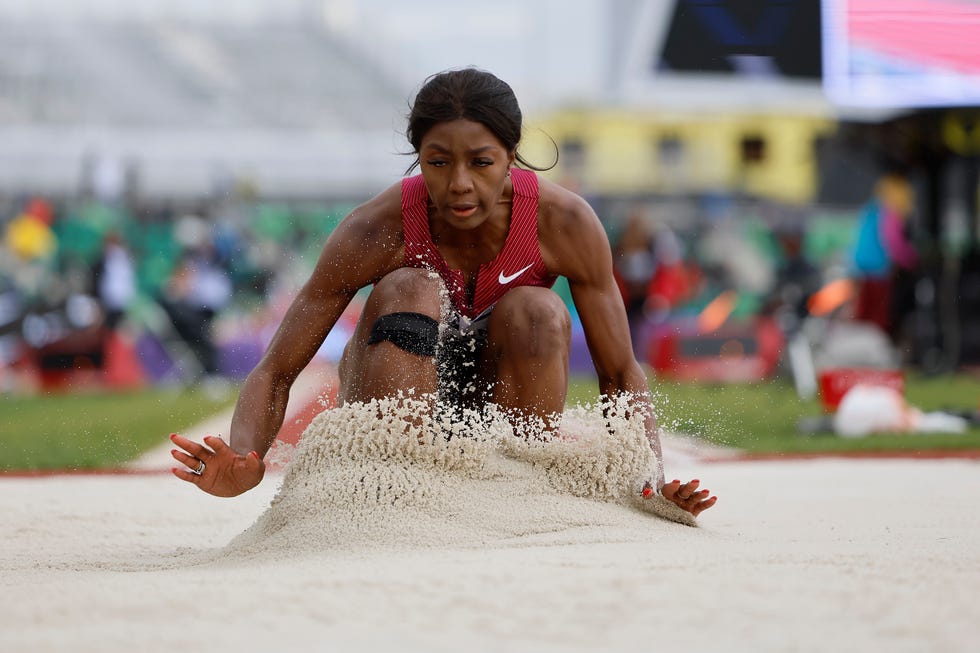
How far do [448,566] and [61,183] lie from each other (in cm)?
2461

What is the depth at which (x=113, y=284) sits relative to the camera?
40.7 ft

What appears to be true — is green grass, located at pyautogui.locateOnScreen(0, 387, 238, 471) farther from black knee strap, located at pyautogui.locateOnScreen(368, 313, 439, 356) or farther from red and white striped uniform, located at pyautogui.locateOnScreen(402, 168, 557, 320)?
black knee strap, located at pyautogui.locateOnScreen(368, 313, 439, 356)

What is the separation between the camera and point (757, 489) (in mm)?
4852

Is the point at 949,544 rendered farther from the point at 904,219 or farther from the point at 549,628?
the point at 904,219

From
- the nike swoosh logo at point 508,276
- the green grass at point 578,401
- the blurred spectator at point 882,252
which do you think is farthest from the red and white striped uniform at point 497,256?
the blurred spectator at point 882,252

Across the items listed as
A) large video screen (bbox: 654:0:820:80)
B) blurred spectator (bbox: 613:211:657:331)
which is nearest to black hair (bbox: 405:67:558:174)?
large video screen (bbox: 654:0:820:80)

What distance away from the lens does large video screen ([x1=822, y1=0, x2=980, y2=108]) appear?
11406 mm

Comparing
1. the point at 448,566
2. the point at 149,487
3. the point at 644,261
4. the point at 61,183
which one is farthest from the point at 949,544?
the point at 61,183

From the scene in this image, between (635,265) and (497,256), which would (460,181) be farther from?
(635,265)

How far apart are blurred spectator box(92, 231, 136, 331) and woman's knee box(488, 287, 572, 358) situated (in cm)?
973

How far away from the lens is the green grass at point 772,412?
210 inches

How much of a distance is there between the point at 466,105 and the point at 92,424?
19.2 ft

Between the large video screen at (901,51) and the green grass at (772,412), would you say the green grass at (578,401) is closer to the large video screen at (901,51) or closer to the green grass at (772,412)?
the green grass at (772,412)

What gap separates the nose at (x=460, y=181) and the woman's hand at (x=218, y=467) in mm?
842
